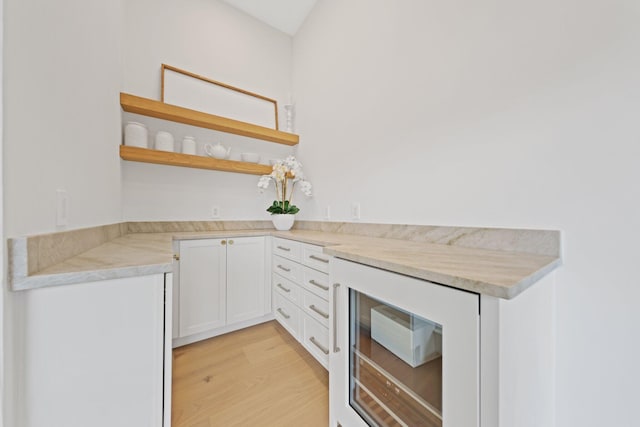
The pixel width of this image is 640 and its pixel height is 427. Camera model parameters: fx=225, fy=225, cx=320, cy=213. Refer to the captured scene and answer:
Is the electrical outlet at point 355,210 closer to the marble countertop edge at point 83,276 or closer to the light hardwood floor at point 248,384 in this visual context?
the light hardwood floor at point 248,384

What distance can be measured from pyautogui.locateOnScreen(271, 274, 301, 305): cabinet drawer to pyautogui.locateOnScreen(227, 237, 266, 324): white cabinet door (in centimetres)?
12

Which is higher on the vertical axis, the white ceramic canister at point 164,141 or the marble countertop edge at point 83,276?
the white ceramic canister at point 164,141

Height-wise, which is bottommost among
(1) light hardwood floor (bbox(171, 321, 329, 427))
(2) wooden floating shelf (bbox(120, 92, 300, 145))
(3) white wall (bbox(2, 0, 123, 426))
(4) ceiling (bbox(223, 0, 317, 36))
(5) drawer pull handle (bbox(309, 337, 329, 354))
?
(1) light hardwood floor (bbox(171, 321, 329, 427))

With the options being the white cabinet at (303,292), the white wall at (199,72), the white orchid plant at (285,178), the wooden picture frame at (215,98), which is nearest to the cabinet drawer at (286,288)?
the white cabinet at (303,292)

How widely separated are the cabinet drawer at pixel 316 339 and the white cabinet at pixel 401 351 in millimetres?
349

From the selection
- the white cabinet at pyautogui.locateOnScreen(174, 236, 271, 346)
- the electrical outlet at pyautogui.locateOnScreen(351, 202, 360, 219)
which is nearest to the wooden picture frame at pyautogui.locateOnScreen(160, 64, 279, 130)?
the white cabinet at pyautogui.locateOnScreen(174, 236, 271, 346)

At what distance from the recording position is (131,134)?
69.8 inches

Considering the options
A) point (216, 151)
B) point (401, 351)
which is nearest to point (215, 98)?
point (216, 151)

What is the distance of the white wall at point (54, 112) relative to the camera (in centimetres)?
60

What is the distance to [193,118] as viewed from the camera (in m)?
1.95

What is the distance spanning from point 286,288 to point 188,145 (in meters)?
1.53

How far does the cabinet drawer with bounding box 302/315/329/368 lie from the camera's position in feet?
4.69

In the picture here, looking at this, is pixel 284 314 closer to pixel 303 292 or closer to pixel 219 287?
pixel 303 292

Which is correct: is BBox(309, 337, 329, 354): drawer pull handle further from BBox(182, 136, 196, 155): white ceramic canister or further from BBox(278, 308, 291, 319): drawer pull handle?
BBox(182, 136, 196, 155): white ceramic canister
